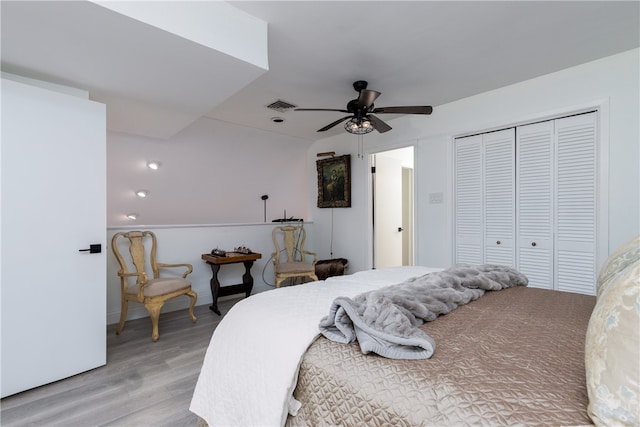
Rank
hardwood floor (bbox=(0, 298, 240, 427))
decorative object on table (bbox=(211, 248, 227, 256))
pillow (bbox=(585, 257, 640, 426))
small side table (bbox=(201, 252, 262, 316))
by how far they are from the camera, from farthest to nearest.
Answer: decorative object on table (bbox=(211, 248, 227, 256)), small side table (bbox=(201, 252, 262, 316)), hardwood floor (bbox=(0, 298, 240, 427)), pillow (bbox=(585, 257, 640, 426))

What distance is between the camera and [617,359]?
0.68 m

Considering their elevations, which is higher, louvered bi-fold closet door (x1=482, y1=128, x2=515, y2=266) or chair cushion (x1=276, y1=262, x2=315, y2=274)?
louvered bi-fold closet door (x1=482, y1=128, x2=515, y2=266)

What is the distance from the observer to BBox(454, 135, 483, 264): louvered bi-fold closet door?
3.48 meters

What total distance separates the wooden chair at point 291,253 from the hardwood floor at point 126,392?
1.49 m

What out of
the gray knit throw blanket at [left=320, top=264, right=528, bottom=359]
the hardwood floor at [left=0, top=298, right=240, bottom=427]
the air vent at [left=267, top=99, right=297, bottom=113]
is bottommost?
the hardwood floor at [left=0, top=298, right=240, bottom=427]

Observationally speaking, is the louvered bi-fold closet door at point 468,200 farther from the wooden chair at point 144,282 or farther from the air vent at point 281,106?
the wooden chair at point 144,282

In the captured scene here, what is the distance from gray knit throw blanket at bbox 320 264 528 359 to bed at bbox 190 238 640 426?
4cm

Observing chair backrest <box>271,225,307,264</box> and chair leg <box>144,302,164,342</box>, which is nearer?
chair leg <box>144,302,164,342</box>

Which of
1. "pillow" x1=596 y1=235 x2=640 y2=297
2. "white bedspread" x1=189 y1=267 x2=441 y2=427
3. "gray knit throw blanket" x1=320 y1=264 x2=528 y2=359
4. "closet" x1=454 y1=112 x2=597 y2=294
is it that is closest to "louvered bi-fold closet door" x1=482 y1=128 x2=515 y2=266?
"closet" x1=454 y1=112 x2=597 y2=294

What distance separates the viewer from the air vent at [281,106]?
3576mm

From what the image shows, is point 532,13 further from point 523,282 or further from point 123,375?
point 123,375

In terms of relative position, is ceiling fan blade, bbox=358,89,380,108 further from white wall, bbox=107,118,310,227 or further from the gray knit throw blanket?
white wall, bbox=107,118,310,227

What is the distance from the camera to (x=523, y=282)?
6.75 feet

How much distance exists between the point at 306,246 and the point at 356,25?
148 inches
